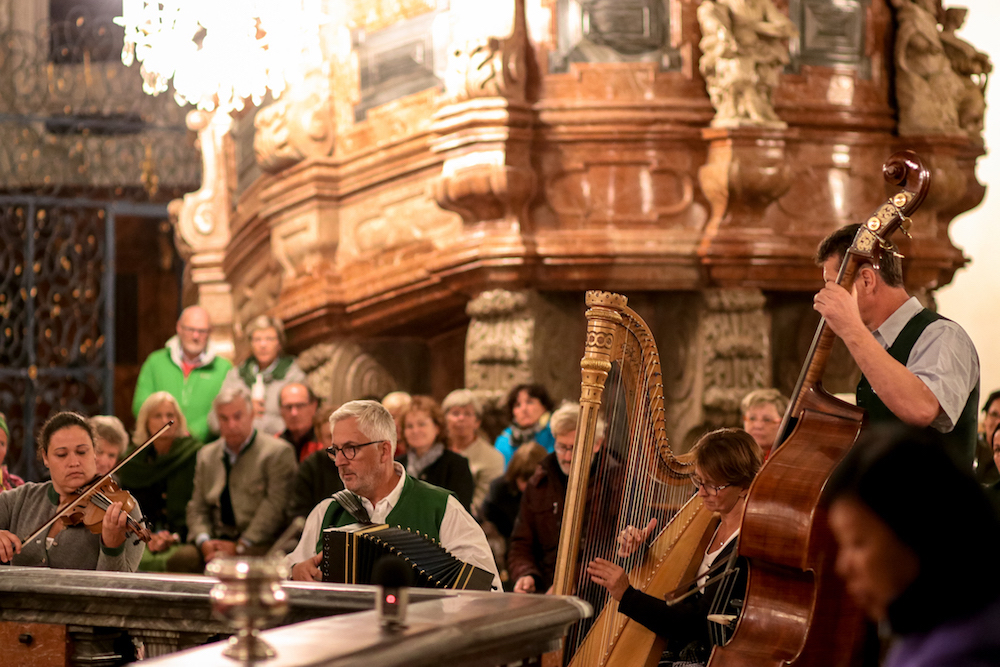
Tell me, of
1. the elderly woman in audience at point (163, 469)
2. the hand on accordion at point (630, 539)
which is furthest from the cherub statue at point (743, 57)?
the hand on accordion at point (630, 539)

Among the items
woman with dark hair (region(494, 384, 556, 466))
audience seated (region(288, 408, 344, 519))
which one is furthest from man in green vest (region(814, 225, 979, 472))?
audience seated (region(288, 408, 344, 519))

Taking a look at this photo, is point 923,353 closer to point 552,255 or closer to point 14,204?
point 552,255

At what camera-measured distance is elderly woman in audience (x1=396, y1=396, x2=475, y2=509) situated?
7.08 m

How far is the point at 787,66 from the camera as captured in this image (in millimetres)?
8383

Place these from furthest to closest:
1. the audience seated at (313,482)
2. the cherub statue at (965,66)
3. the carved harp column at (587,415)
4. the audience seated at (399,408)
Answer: the cherub statue at (965,66) < the audience seated at (399,408) < the audience seated at (313,482) < the carved harp column at (587,415)

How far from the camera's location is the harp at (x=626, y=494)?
4250 mm

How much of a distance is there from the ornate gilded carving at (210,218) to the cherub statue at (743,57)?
17.1ft

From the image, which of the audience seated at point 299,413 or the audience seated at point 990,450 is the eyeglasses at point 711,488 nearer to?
the audience seated at point 990,450

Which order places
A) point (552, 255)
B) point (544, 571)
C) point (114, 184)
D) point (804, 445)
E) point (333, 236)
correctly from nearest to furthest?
point (804, 445), point (544, 571), point (552, 255), point (333, 236), point (114, 184)

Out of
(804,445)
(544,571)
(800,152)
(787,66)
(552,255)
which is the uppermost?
(787,66)

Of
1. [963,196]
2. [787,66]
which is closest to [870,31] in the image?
[787,66]

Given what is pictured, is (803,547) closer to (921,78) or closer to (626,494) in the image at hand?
(626,494)

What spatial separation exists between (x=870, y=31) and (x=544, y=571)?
→ 409 centimetres

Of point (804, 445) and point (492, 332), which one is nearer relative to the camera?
point (804, 445)
